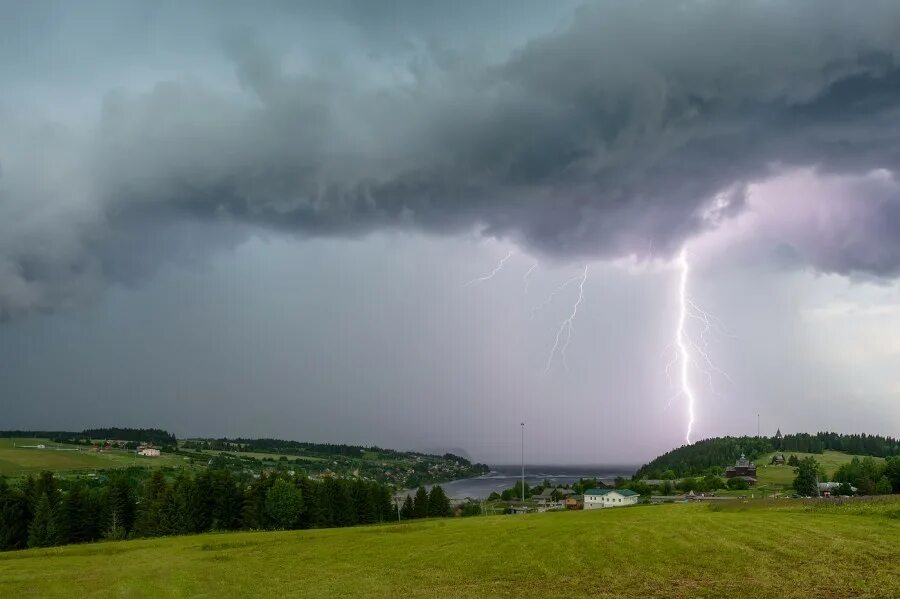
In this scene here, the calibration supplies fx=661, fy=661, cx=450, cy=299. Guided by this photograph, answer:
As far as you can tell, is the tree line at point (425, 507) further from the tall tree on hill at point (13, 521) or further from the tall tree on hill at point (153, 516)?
the tall tree on hill at point (13, 521)

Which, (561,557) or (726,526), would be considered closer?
(561,557)

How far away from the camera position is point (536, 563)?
41.6 m

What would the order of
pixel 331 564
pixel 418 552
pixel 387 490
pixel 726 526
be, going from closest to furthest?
pixel 331 564 < pixel 418 552 < pixel 726 526 < pixel 387 490

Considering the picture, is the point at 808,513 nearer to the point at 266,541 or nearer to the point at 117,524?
the point at 266,541

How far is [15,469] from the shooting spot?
190250 mm

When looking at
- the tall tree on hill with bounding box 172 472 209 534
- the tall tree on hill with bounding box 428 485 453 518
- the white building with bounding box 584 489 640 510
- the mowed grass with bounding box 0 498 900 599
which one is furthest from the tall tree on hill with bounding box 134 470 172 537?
the white building with bounding box 584 489 640 510

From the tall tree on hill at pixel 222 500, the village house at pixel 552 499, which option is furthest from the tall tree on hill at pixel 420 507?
the village house at pixel 552 499

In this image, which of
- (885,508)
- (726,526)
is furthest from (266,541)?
(885,508)

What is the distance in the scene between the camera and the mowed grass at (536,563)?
3316 centimetres

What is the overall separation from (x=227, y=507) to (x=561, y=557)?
69.9m

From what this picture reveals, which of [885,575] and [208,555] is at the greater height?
[885,575]

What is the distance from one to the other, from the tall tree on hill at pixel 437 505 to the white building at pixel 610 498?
36.0m

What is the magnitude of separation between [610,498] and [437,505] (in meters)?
44.3

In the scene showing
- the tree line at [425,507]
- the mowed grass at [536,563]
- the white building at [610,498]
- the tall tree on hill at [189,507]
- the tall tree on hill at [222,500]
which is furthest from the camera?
the white building at [610,498]
